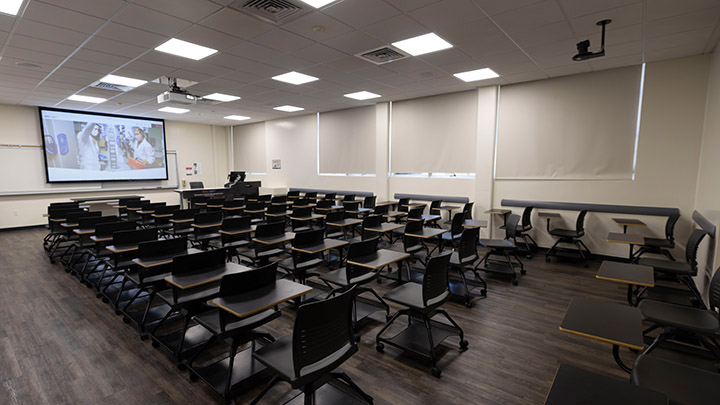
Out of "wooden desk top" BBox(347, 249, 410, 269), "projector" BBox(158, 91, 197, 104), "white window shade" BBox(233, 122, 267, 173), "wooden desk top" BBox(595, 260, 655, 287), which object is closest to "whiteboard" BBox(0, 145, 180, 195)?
"white window shade" BBox(233, 122, 267, 173)

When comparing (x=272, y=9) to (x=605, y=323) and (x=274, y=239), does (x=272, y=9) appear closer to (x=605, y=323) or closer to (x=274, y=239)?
(x=274, y=239)

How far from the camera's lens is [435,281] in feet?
9.29

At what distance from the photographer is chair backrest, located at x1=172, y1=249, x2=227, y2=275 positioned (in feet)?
8.93

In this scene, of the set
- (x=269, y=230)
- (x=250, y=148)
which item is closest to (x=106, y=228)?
(x=269, y=230)

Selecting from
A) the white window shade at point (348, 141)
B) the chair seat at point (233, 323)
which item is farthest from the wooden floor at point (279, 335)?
the white window shade at point (348, 141)

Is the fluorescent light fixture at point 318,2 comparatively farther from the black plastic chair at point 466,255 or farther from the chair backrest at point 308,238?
the black plastic chair at point 466,255

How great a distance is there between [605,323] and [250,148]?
40.8ft

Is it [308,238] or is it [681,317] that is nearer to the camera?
[681,317]

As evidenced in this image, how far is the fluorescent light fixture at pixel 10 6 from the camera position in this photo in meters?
3.26

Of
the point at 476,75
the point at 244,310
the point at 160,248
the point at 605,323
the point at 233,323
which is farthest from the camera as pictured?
the point at 476,75

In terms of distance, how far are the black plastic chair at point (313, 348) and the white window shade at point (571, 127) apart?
589 cm

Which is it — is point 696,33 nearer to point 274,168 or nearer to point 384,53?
point 384,53

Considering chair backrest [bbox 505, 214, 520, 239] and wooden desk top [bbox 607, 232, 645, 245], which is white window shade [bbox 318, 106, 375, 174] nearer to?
chair backrest [bbox 505, 214, 520, 239]

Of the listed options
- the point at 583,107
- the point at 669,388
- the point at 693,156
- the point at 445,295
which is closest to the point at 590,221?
the point at 693,156
